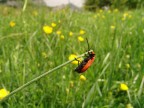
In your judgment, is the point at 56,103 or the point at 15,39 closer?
the point at 56,103

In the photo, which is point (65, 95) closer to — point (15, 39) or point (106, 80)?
point (106, 80)

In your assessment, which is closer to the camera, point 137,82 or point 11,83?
point 11,83

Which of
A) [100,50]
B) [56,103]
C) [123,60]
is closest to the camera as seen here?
[56,103]

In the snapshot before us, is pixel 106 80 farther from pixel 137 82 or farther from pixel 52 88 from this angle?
pixel 52 88

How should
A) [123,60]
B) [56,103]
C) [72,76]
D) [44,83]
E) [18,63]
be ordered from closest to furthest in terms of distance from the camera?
[56,103], [44,83], [72,76], [18,63], [123,60]

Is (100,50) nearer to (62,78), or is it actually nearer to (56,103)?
(62,78)

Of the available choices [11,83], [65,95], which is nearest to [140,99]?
[65,95]

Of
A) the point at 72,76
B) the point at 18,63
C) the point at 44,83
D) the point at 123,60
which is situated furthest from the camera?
the point at 123,60

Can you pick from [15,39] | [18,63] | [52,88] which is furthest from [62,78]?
[15,39]

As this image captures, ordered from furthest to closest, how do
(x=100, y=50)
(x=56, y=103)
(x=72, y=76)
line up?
(x=100, y=50), (x=72, y=76), (x=56, y=103)
